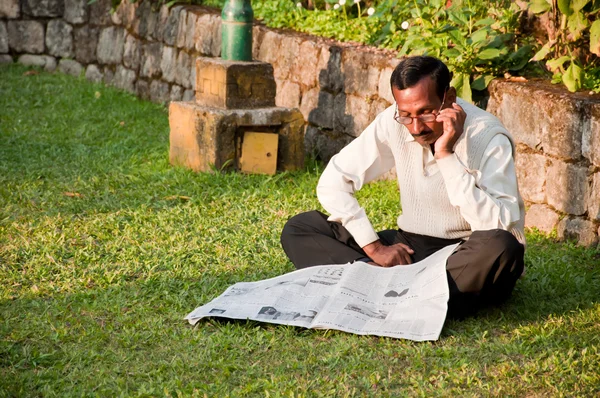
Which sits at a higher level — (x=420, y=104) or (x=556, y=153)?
(x=420, y=104)

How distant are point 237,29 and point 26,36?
458cm

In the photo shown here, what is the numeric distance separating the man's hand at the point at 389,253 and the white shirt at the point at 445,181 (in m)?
0.03

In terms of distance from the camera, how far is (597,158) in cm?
428

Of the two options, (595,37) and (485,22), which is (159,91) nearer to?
(485,22)

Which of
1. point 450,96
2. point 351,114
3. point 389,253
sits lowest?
point 389,253

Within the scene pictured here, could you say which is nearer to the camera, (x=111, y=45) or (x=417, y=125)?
(x=417, y=125)

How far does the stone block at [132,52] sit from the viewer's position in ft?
28.1

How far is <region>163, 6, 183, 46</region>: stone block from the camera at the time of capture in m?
7.96

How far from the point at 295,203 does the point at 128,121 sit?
9.01ft

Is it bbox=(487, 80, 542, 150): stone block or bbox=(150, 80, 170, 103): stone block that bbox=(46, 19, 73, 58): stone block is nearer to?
bbox=(150, 80, 170, 103): stone block

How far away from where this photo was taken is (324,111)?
6250 mm

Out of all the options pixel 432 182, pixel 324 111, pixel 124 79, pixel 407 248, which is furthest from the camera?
pixel 124 79

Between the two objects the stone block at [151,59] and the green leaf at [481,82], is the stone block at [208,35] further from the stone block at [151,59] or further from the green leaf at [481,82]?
the green leaf at [481,82]

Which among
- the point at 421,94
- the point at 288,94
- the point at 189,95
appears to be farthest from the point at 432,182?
the point at 189,95
